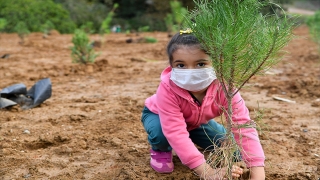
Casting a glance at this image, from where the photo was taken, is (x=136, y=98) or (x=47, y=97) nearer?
(x=47, y=97)

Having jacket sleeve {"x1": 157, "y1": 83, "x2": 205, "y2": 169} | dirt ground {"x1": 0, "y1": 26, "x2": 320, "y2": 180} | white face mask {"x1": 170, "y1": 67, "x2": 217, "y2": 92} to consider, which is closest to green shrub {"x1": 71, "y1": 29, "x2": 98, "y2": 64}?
dirt ground {"x1": 0, "y1": 26, "x2": 320, "y2": 180}

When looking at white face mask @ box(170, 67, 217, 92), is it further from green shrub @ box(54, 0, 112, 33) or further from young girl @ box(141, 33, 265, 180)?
green shrub @ box(54, 0, 112, 33)

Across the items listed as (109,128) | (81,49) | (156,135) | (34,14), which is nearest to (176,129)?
(156,135)

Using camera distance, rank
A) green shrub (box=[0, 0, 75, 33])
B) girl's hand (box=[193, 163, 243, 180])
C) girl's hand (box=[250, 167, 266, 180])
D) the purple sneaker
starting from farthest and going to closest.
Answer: green shrub (box=[0, 0, 75, 33])
the purple sneaker
girl's hand (box=[250, 167, 266, 180])
girl's hand (box=[193, 163, 243, 180])

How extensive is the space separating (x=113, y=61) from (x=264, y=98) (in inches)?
137

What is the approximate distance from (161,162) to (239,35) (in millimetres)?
1092

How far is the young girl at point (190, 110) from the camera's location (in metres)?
2.01

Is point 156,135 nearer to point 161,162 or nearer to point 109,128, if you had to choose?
point 161,162

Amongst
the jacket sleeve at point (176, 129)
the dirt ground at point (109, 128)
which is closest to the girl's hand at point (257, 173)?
the dirt ground at point (109, 128)

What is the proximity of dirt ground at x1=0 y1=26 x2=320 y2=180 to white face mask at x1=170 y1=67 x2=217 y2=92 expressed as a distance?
0.23m

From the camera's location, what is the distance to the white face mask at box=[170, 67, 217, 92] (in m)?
2.00

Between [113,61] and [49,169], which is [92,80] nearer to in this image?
[113,61]

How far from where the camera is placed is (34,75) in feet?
18.4

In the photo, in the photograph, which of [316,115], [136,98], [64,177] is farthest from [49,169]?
[316,115]
